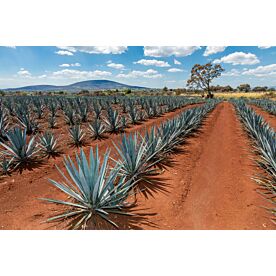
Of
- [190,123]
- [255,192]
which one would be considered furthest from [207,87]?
[255,192]

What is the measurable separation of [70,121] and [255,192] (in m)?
6.37

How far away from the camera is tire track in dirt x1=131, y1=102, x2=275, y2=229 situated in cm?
206

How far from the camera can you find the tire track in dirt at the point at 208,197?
2.06 m

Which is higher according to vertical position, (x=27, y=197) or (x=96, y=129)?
(x=96, y=129)

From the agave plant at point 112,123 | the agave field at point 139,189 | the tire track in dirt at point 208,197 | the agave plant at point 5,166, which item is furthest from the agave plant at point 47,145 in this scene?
the tire track in dirt at point 208,197

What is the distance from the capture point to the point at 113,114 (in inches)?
240

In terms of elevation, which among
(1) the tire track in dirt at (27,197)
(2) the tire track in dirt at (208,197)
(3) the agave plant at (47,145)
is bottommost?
(1) the tire track in dirt at (27,197)

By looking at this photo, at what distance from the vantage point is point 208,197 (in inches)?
100.0

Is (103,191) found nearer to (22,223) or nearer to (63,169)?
(22,223)

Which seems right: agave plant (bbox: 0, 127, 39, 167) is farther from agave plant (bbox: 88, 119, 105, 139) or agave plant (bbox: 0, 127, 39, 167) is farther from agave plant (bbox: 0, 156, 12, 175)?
agave plant (bbox: 88, 119, 105, 139)

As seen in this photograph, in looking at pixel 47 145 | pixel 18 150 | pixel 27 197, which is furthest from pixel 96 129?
pixel 27 197

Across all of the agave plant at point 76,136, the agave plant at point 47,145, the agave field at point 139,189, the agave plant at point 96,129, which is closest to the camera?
the agave field at point 139,189

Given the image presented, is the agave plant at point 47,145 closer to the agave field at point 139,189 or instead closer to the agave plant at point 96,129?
the agave field at point 139,189

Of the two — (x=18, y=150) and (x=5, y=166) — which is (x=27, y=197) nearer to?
(x=5, y=166)
